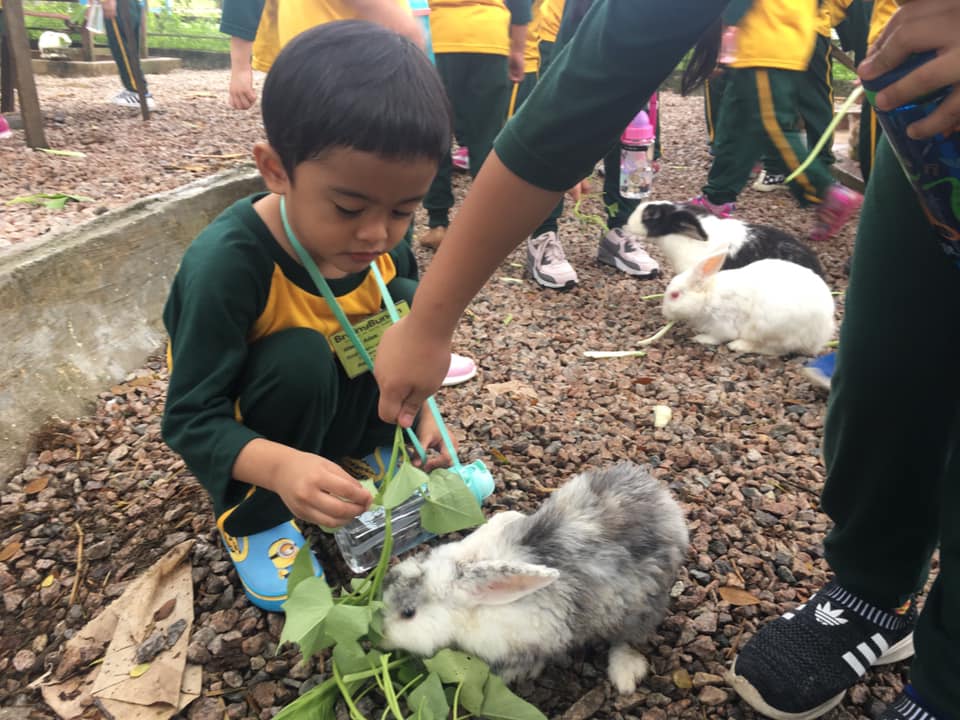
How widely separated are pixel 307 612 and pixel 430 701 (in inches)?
11.2

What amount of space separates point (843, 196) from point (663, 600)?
2.59 meters

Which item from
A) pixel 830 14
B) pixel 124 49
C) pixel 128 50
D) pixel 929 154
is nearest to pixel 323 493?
pixel 929 154

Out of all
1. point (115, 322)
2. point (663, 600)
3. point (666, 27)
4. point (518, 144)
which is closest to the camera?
point (666, 27)

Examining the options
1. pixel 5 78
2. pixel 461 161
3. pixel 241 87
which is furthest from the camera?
pixel 461 161

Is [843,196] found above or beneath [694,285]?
above

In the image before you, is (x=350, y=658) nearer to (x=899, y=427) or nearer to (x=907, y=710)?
(x=907, y=710)

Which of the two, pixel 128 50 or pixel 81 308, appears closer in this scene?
pixel 81 308

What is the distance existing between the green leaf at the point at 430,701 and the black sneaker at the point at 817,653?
66cm

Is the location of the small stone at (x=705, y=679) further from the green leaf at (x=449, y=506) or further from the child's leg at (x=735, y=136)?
the child's leg at (x=735, y=136)

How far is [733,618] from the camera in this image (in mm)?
1675

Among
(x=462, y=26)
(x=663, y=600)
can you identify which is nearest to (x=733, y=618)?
(x=663, y=600)

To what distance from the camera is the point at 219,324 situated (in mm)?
1460

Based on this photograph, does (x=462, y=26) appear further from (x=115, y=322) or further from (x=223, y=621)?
(x=223, y=621)

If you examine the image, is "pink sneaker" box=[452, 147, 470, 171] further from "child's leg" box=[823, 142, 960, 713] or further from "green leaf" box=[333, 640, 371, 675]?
"green leaf" box=[333, 640, 371, 675]
